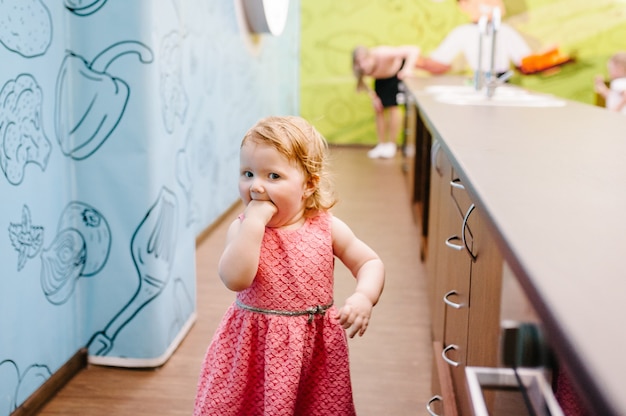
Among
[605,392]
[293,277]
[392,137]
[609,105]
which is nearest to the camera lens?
[605,392]

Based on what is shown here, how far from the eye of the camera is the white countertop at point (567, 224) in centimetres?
52

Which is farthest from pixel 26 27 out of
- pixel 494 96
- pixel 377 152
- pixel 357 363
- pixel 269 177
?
pixel 377 152

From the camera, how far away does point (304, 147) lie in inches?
55.5

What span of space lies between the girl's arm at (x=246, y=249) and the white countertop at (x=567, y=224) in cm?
38

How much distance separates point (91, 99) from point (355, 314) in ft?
4.16

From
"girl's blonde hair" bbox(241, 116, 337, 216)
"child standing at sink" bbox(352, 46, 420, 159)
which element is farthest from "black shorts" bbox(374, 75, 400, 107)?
"girl's blonde hair" bbox(241, 116, 337, 216)

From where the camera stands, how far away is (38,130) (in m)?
1.99

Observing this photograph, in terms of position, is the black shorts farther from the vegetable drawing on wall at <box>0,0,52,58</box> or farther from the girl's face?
the girl's face

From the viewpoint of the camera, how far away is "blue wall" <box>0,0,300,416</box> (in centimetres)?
188

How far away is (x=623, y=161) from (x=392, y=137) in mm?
6339

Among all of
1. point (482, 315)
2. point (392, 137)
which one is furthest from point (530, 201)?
point (392, 137)

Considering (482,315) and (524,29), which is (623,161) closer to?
(482,315)

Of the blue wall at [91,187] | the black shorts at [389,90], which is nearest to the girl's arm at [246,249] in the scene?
the blue wall at [91,187]

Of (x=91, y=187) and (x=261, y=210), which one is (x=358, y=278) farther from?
(x=91, y=187)
